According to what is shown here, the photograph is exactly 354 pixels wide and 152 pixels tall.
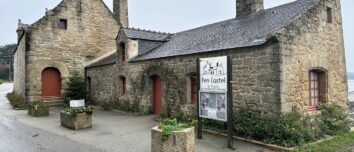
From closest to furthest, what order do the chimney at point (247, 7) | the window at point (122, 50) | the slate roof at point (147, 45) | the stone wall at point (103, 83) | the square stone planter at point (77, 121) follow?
the square stone planter at point (77, 121) → the chimney at point (247, 7) → the slate roof at point (147, 45) → the window at point (122, 50) → the stone wall at point (103, 83)

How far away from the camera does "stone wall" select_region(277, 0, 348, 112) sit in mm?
7773

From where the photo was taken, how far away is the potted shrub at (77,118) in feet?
30.8

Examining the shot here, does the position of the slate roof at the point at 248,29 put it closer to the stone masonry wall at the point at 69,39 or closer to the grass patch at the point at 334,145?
the grass patch at the point at 334,145

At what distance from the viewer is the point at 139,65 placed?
13375mm

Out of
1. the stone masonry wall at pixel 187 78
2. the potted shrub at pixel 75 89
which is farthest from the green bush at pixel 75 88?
the stone masonry wall at pixel 187 78

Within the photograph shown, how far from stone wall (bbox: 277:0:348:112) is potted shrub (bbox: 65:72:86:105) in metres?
13.6

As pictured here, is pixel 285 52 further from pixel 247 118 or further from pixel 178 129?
pixel 178 129

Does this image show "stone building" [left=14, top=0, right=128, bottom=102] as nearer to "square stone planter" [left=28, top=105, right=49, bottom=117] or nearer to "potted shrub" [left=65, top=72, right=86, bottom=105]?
"potted shrub" [left=65, top=72, right=86, bottom=105]

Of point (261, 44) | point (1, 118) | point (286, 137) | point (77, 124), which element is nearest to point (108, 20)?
point (1, 118)

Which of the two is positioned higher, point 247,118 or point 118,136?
point 247,118

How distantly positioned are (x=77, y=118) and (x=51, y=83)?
32.3 ft

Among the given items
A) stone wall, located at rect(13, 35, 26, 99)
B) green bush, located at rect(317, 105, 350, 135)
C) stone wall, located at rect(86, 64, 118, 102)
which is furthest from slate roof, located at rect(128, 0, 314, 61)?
stone wall, located at rect(13, 35, 26, 99)

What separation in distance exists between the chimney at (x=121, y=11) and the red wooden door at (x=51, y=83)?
237 inches

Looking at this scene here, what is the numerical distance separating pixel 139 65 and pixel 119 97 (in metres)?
2.67
